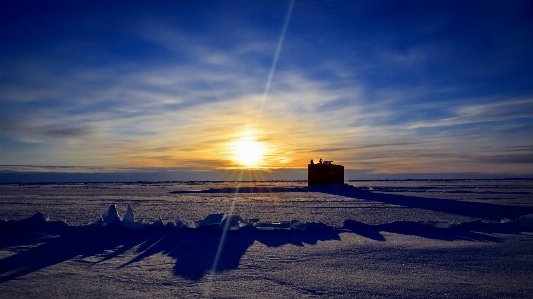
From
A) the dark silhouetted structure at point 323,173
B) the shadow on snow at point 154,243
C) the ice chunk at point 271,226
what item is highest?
the dark silhouetted structure at point 323,173

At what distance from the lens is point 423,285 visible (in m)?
3.79

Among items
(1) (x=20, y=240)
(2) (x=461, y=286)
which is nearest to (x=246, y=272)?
(2) (x=461, y=286)

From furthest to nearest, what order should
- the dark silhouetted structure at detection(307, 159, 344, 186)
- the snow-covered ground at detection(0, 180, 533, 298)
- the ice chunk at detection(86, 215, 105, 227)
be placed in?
the dark silhouetted structure at detection(307, 159, 344, 186), the ice chunk at detection(86, 215, 105, 227), the snow-covered ground at detection(0, 180, 533, 298)

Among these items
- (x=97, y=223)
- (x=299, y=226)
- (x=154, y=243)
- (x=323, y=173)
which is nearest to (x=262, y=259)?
(x=154, y=243)

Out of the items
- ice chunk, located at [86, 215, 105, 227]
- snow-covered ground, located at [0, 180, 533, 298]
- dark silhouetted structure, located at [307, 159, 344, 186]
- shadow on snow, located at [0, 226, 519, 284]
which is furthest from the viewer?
dark silhouetted structure, located at [307, 159, 344, 186]

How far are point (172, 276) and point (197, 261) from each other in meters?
0.76

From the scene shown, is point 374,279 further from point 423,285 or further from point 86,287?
point 86,287

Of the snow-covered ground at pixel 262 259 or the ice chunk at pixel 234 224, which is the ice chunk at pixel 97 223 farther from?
the ice chunk at pixel 234 224

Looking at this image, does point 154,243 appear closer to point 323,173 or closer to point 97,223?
point 97,223

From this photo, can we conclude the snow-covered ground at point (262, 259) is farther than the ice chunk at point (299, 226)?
No

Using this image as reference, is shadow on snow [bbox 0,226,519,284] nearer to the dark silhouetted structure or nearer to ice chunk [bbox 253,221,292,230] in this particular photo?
ice chunk [bbox 253,221,292,230]

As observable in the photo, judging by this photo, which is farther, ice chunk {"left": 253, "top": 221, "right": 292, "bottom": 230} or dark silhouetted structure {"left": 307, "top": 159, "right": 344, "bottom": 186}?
dark silhouetted structure {"left": 307, "top": 159, "right": 344, "bottom": 186}

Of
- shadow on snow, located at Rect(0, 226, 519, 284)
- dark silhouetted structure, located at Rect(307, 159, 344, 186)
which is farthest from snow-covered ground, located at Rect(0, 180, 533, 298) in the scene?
dark silhouetted structure, located at Rect(307, 159, 344, 186)

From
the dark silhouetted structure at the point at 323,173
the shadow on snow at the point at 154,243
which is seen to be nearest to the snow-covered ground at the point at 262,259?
the shadow on snow at the point at 154,243
